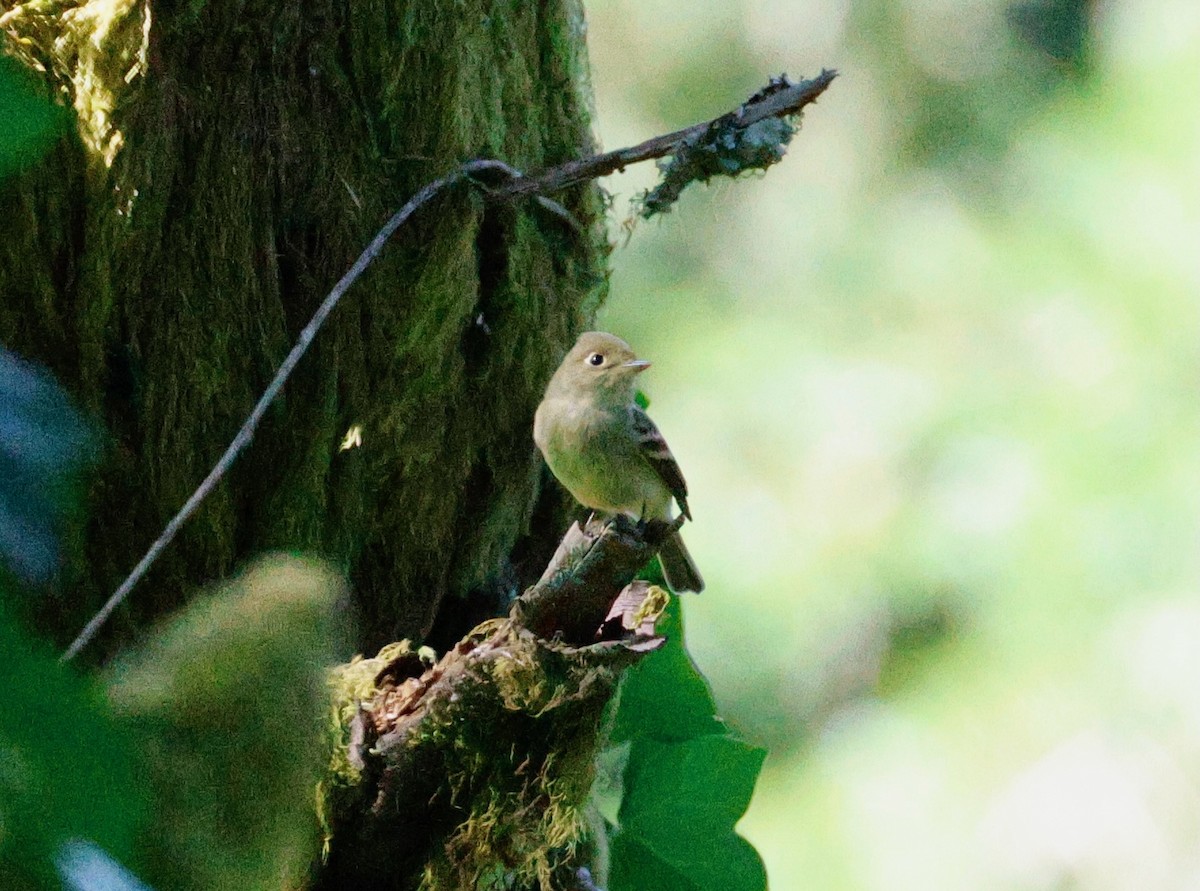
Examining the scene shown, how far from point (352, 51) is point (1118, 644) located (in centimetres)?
459

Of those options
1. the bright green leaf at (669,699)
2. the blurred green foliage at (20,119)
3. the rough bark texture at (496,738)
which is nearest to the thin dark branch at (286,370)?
the rough bark texture at (496,738)

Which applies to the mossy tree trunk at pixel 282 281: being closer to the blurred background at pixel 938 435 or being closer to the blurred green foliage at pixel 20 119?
the blurred green foliage at pixel 20 119

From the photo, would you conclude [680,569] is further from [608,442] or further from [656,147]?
[656,147]

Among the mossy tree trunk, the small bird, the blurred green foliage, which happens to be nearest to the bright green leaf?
the small bird

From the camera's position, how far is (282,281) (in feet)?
8.98

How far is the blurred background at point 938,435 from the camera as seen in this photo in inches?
239

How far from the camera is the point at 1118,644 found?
6020mm

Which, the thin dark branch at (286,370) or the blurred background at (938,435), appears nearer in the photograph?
the thin dark branch at (286,370)

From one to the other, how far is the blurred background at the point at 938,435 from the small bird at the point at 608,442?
7.03ft

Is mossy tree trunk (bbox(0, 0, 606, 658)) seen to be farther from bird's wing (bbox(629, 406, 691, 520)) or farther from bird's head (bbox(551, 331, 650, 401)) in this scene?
bird's wing (bbox(629, 406, 691, 520))

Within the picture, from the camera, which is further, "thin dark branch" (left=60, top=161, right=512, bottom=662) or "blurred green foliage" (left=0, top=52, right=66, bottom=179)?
"thin dark branch" (left=60, top=161, right=512, bottom=662)

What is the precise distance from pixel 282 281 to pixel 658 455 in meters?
1.05

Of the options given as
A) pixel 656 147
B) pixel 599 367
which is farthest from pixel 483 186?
pixel 599 367

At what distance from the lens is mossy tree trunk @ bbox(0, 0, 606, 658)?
253 cm
